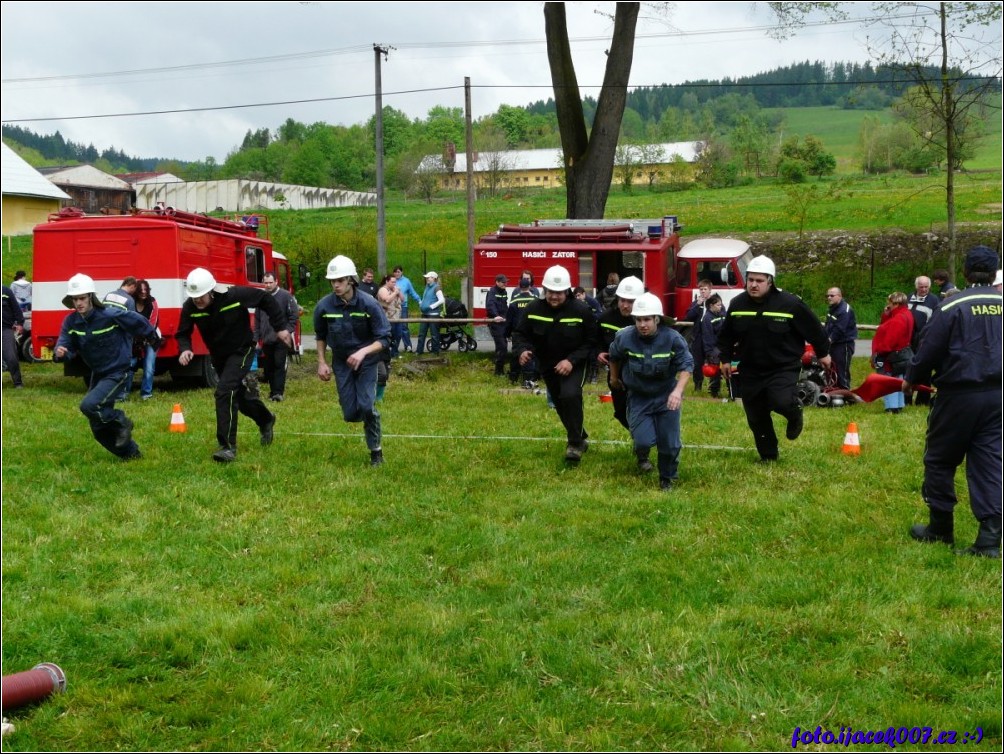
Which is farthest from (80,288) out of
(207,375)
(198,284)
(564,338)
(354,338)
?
(207,375)

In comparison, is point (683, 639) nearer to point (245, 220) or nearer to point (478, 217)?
point (245, 220)

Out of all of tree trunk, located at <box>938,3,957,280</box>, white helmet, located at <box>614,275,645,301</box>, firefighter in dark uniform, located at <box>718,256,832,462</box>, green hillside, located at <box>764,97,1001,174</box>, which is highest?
green hillside, located at <box>764,97,1001,174</box>

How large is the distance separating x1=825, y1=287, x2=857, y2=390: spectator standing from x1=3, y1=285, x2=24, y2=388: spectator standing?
45.0 feet

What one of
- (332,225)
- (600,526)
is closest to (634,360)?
(600,526)

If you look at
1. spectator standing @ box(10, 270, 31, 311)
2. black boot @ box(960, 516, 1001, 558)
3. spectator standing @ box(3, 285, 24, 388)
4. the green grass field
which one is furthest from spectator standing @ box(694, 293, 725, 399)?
spectator standing @ box(10, 270, 31, 311)

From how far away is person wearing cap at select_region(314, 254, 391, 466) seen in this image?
33.7 feet

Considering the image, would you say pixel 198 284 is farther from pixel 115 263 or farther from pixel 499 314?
pixel 499 314

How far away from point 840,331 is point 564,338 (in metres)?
7.42

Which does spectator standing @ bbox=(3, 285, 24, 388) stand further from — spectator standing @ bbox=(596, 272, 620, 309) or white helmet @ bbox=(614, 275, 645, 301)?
white helmet @ bbox=(614, 275, 645, 301)

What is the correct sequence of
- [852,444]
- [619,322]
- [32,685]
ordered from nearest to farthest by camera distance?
[32,685] < [619,322] < [852,444]

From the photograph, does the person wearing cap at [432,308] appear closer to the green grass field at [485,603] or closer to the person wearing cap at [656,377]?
the green grass field at [485,603]

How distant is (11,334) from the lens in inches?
706

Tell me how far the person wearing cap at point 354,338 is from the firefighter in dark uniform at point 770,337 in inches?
135

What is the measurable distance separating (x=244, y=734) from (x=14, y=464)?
7.20m
